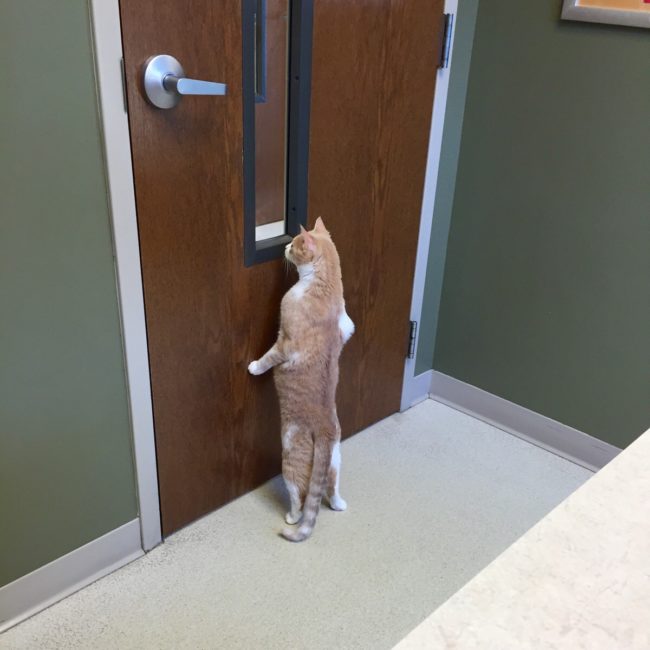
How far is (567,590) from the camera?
2.08 ft

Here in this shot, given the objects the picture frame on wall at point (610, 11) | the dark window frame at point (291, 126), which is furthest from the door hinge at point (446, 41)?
the dark window frame at point (291, 126)

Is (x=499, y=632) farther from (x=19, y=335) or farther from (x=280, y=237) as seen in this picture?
(x=280, y=237)

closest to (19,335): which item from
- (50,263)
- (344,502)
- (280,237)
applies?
(50,263)

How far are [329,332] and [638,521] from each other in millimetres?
1068

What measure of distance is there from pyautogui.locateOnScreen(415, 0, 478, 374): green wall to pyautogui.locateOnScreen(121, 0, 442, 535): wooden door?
0.41 feet

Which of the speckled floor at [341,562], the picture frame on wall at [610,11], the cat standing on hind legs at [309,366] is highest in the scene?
the picture frame on wall at [610,11]

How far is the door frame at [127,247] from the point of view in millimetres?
1240

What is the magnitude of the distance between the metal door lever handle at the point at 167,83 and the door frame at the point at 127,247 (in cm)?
6

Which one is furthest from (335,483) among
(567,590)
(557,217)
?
(567,590)

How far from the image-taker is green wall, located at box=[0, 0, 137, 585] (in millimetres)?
1180

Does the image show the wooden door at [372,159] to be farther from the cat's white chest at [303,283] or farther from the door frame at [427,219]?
the cat's white chest at [303,283]

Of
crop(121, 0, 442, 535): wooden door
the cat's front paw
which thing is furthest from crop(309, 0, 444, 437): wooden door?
the cat's front paw

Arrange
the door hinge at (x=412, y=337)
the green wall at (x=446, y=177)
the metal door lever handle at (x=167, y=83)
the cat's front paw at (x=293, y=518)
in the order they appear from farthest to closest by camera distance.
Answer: the door hinge at (x=412, y=337) → the green wall at (x=446, y=177) → the cat's front paw at (x=293, y=518) → the metal door lever handle at (x=167, y=83)

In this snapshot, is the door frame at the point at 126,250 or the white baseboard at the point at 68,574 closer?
the door frame at the point at 126,250
